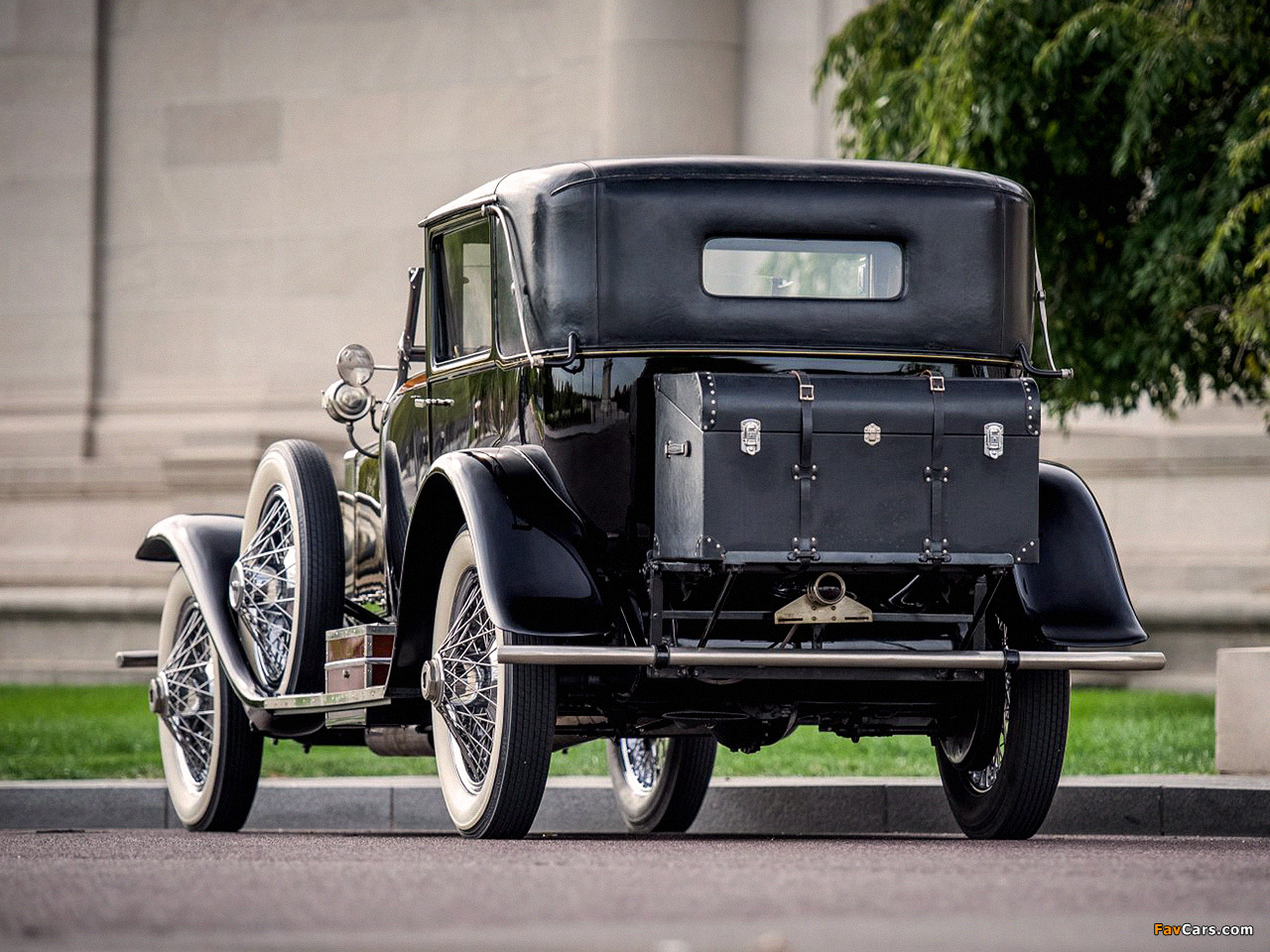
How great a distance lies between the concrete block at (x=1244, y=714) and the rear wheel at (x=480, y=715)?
405 centimetres

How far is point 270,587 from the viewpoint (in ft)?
29.0

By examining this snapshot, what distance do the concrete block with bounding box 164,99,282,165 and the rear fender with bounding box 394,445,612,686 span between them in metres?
13.6

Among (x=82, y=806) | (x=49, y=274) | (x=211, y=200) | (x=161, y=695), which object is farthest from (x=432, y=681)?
(x=49, y=274)

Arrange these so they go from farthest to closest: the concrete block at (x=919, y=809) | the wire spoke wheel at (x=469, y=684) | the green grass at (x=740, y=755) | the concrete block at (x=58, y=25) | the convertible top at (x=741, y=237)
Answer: the concrete block at (x=58, y=25) → the green grass at (x=740, y=755) → the concrete block at (x=919, y=809) → the convertible top at (x=741, y=237) → the wire spoke wheel at (x=469, y=684)

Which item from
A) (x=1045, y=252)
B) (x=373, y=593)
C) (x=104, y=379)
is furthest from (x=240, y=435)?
(x=373, y=593)

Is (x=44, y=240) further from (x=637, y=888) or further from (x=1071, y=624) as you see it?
(x=637, y=888)

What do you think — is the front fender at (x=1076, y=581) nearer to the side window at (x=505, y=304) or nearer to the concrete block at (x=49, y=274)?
the side window at (x=505, y=304)

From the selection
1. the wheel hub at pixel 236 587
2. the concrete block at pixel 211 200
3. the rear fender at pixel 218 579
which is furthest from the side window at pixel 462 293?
the concrete block at pixel 211 200

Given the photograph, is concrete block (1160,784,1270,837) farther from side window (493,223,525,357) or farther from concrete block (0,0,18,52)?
concrete block (0,0,18,52)

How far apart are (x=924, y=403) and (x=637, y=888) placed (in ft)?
7.09

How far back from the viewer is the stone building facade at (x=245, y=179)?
19484 millimetres

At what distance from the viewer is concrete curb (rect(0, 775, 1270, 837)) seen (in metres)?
9.33

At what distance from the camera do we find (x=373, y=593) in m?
8.74

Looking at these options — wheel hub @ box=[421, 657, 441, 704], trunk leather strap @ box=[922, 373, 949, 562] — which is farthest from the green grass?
trunk leather strap @ box=[922, 373, 949, 562]
